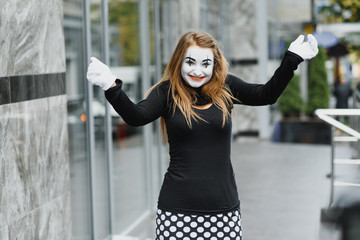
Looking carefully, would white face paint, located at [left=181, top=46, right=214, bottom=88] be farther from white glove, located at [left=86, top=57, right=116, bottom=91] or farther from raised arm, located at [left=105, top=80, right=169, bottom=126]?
white glove, located at [left=86, top=57, right=116, bottom=91]

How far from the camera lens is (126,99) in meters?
2.54

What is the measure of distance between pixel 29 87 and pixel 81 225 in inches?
69.0

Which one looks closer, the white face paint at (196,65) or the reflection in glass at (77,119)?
the white face paint at (196,65)

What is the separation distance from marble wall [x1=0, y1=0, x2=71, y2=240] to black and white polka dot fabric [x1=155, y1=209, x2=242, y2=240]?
978mm

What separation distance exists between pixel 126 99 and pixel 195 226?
2.36 ft

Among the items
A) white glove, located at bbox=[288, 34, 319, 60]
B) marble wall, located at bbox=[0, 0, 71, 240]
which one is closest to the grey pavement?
marble wall, located at bbox=[0, 0, 71, 240]

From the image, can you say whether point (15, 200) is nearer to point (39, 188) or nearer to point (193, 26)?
point (39, 188)

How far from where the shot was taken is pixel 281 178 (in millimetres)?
8508

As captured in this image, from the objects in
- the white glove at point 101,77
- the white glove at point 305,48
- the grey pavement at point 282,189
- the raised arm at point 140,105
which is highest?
the white glove at point 305,48

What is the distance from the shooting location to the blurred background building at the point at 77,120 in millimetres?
3277

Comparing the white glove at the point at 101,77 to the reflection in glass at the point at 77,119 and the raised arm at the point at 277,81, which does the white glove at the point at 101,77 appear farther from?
the reflection in glass at the point at 77,119

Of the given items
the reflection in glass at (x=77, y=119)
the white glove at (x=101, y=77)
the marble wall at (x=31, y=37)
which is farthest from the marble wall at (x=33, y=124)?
the white glove at (x=101, y=77)

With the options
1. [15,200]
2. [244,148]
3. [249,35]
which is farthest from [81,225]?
[249,35]

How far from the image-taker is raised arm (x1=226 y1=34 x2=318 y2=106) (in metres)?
2.72
